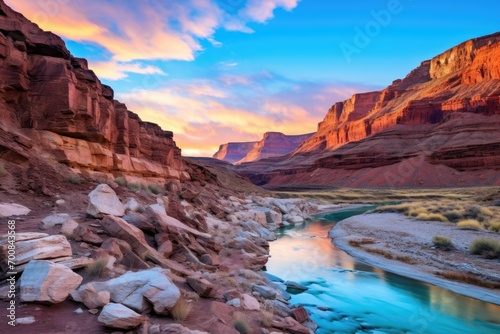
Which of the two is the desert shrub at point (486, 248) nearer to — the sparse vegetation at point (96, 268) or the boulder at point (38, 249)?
the sparse vegetation at point (96, 268)

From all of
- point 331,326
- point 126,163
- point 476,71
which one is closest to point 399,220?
point 331,326

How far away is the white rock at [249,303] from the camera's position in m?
6.58

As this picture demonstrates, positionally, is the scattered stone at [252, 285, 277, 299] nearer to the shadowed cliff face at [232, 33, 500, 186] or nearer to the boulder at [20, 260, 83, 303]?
the boulder at [20, 260, 83, 303]

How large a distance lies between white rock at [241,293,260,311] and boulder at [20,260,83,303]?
3.28 m

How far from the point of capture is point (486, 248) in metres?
12.2

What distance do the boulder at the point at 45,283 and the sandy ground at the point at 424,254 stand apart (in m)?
10.2

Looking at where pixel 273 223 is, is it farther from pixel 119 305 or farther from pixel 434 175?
pixel 434 175

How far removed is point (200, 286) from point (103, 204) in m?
3.71

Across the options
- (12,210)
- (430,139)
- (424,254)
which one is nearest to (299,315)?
(12,210)

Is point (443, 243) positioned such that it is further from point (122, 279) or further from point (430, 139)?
point (430, 139)

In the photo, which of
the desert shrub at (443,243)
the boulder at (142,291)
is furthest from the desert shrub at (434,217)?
the boulder at (142,291)

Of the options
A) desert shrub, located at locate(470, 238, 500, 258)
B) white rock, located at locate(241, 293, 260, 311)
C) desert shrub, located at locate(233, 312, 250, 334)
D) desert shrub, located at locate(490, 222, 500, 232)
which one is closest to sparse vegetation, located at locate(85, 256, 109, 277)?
desert shrub, located at locate(233, 312, 250, 334)

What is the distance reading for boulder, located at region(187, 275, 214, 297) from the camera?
248 inches

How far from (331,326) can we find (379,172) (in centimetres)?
9510
